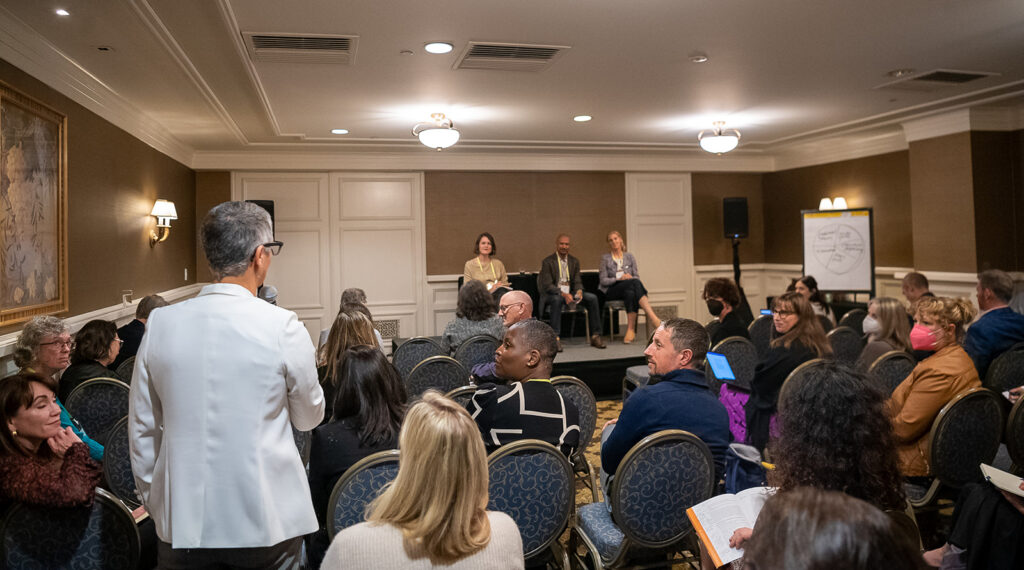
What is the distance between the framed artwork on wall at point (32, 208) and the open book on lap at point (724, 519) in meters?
4.24

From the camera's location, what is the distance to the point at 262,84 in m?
5.80

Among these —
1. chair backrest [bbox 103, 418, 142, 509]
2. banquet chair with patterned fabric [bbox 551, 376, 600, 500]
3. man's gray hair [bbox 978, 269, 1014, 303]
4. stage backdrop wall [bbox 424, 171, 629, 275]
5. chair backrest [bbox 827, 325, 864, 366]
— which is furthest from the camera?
stage backdrop wall [bbox 424, 171, 629, 275]

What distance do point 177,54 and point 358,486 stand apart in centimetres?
393

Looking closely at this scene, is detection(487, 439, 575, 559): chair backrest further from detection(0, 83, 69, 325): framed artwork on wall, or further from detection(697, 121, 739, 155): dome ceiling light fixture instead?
detection(697, 121, 739, 155): dome ceiling light fixture

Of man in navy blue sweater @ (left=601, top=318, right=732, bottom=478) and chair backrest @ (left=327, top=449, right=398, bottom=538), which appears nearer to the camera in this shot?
chair backrest @ (left=327, top=449, right=398, bottom=538)

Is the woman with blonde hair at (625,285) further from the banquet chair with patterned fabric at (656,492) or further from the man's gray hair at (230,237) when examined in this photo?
the man's gray hair at (230,237)

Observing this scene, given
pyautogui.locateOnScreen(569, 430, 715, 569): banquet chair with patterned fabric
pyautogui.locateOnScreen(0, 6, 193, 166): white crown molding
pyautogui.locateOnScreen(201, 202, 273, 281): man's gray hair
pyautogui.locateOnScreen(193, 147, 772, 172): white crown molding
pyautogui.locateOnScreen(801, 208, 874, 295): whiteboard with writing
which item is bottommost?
A: pyautogui.locateOnScreen(569, 430, 715, 569): banquet chair with patterned fabric

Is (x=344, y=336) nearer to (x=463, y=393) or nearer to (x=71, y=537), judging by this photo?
(x=463, y=393)

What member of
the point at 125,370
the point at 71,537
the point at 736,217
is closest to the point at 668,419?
the point at 71,537

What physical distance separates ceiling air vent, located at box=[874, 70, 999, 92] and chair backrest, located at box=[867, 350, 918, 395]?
3.27 meters

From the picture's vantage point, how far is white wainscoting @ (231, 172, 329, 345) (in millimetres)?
9508

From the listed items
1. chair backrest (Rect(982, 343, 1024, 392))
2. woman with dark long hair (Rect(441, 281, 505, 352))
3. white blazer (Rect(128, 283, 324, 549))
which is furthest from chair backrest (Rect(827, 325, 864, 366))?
white blazer (Rect(128, 283, 324, 549))

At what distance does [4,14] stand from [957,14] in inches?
235

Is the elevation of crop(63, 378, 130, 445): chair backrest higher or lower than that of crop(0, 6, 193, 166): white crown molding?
lower
